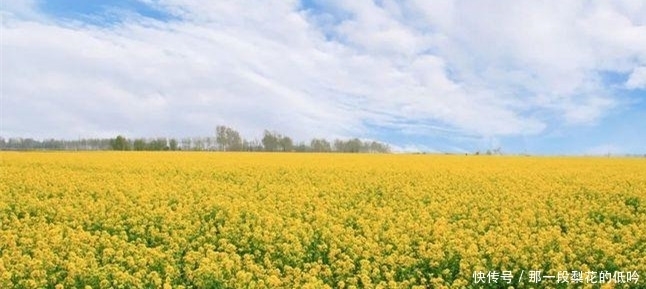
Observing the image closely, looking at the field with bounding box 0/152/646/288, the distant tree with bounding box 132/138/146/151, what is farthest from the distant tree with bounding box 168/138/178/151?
the field with bounding box 0/152/646/288

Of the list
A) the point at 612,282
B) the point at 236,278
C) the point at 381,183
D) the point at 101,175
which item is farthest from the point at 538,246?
the point at 101,175

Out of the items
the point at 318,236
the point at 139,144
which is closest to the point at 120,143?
the point at 139,144

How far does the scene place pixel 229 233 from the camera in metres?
12.3

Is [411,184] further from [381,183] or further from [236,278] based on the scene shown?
[236,278]

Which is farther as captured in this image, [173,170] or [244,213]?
[173,170]

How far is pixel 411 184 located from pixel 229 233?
406 inches

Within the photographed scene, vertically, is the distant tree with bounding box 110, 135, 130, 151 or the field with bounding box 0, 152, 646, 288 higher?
the distant tree with bounding box 110, 135, 130, 151

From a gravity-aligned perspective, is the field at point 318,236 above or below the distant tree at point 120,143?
below

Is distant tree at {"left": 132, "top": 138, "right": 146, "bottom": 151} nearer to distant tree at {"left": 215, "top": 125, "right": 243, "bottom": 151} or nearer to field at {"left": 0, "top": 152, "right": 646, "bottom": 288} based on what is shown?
distant tree at {"left": 215, "top": 125, "right": 243, "bottom": 151}

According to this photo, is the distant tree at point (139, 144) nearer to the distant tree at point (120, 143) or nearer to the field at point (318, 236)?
the distant tree at point (120, 143)

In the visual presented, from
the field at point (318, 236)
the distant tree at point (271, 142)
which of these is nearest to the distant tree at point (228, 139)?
the distant tree at point (271, 142)

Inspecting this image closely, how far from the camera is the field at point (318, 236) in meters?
9.23

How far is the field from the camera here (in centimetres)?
923

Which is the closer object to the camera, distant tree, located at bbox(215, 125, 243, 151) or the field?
the field
